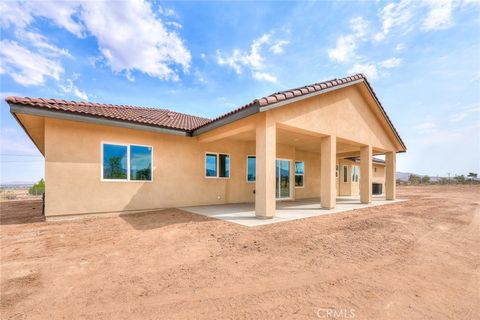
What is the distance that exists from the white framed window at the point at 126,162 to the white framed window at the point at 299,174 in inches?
376

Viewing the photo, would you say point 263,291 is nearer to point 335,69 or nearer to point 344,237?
point 344,237

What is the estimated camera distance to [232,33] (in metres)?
11.1

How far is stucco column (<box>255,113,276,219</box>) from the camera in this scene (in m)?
6.87

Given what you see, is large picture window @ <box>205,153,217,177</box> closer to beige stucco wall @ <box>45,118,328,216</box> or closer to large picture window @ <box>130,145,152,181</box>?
beige stucco wall @ <box>45,118,328,216</box>

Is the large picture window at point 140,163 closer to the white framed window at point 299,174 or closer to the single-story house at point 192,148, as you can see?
the single-story house at point 192,148

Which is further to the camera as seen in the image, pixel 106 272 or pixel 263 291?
pixel 106 272

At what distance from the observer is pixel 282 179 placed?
12.7 meters

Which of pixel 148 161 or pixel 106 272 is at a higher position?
pixel 148 161

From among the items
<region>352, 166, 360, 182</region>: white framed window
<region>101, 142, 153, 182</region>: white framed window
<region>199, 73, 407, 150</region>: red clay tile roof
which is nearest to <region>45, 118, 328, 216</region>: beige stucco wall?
<region>101, 142, 153, 182</region>: white framed window

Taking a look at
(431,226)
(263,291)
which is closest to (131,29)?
(263,291)

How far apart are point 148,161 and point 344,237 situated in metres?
7.68

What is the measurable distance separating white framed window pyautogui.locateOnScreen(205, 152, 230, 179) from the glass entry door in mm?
3236

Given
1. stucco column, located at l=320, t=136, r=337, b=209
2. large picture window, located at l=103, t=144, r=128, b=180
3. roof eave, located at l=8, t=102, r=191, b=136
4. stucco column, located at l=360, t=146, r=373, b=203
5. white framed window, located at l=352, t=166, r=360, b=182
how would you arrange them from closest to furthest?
roof eave, located at l=8, t=102, r=191, b=136 → large picture window, located at l=103, t=144, r=128, b=180 → stucco column, located at l=320, t=136, r=337, b=209 → stucco column, located at l=360, t=146, r=373, b=203 → white framed window, located at l=352, t=166, r=360, b=182

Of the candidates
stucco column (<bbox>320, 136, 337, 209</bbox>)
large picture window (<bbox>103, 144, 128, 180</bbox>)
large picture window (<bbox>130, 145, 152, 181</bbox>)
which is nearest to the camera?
large picture window (<bbox>103, 144, 128, 180</bbox>)
